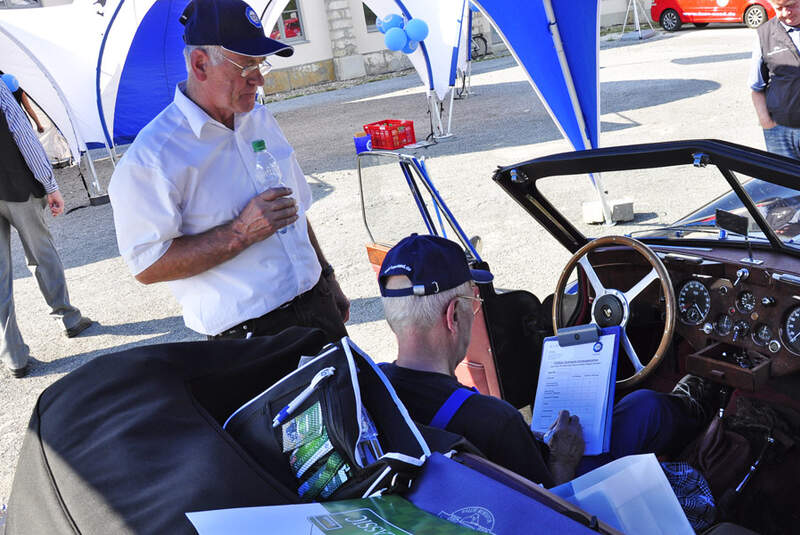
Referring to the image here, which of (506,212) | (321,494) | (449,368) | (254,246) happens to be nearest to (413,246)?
(449,368)

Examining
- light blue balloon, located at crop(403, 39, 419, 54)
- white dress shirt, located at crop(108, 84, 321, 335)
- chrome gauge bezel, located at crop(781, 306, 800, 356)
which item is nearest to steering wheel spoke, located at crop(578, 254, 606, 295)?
chrome gauge bezel, located at crop(781, 306, 800, 356)

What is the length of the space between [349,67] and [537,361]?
66.2ft

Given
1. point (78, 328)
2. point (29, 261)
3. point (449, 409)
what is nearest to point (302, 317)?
point (449, 409)

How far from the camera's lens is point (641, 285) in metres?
3.34

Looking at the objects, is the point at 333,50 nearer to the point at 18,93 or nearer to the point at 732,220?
the point at 18,93

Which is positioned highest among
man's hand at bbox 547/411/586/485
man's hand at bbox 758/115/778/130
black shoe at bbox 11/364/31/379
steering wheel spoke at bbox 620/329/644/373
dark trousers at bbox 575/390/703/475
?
man's hand at bbox 758/115/778/130

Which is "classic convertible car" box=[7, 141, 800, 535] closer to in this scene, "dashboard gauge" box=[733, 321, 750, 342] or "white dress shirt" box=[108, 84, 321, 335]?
"dashboard gauge" box=[733, 321, 750, 342]

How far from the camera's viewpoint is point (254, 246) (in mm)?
3023

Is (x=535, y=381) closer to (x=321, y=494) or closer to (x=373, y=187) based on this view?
(x=373, y=187)

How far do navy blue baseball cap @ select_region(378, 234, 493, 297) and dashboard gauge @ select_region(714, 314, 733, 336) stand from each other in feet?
4.51

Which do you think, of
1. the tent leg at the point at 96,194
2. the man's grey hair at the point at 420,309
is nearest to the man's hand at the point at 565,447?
the man's grey hair at the point at 420,309

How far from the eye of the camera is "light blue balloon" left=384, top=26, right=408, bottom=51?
1178 cm

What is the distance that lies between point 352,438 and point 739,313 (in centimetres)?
213

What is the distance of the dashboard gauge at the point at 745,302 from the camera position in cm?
307
